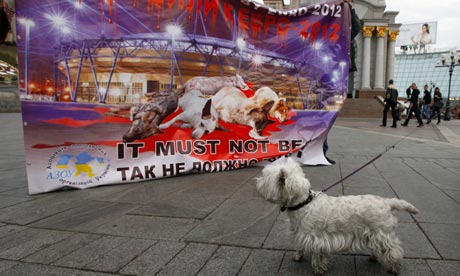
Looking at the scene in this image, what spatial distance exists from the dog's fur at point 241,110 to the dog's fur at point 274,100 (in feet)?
0.25

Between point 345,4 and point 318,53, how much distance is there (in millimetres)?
1116

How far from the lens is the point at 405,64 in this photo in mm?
94938

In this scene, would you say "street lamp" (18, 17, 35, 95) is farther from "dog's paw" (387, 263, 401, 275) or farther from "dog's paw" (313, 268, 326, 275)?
"dog's paw" (387, 263, 401, 275)

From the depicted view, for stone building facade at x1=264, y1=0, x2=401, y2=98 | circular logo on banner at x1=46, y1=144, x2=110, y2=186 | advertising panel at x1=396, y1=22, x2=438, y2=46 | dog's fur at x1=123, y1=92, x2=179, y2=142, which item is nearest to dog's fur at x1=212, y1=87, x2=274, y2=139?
dog's fur at x1=123, y1=92, x2=179, y2=142

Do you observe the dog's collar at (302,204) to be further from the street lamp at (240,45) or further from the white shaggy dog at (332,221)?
the street lamp at (240,45)

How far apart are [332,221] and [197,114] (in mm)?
4117

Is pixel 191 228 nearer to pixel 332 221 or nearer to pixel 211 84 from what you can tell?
pixel 332 221

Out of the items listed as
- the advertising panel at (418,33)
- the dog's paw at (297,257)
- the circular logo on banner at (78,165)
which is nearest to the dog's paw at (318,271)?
the dog's paw at (297,257)

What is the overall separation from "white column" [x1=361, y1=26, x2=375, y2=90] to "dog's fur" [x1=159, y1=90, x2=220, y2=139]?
124 feet

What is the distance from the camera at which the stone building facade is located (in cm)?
3991

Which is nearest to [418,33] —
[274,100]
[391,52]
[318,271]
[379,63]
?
[391,52]

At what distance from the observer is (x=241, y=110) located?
689 cm

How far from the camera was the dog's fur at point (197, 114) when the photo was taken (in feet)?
21.1

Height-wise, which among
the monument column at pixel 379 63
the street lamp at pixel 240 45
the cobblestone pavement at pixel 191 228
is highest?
the monument column at pixel 379 63
